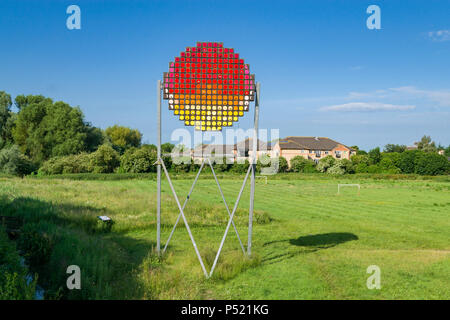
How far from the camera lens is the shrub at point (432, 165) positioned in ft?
252

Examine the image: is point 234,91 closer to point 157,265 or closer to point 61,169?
point 157,265

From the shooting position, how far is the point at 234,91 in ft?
33.1

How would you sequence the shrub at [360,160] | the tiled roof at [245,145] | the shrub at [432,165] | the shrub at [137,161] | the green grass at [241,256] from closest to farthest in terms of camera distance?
the green grass at [241,256] < the tiled roof at [245,145] < the shrub at [137,161] < the shrub at [432,165] < the shrub at [360,160]

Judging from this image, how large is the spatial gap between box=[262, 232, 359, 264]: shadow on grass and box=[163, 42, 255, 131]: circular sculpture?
5603 mm

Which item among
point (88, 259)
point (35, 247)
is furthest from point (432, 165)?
point (35, 247)

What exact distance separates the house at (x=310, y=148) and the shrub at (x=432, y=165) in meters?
19.9

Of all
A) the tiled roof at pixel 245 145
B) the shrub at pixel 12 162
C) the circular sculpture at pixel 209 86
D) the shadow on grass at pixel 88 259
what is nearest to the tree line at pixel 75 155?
the shrub at pixel 12 162

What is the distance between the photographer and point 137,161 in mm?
61719

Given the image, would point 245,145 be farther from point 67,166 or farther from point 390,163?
point 390,163

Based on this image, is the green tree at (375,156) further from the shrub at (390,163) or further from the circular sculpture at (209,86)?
the circular sculpture at (209,86)

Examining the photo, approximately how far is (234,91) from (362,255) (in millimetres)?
8318

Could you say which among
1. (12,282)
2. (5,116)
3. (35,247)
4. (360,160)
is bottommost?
(35,247)

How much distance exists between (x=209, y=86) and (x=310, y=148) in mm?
85062

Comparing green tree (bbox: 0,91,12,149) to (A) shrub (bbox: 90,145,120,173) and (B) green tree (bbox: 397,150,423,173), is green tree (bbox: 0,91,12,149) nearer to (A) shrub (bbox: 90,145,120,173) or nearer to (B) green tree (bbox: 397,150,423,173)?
(A) shrub (bbox: 90,145,120,173)
